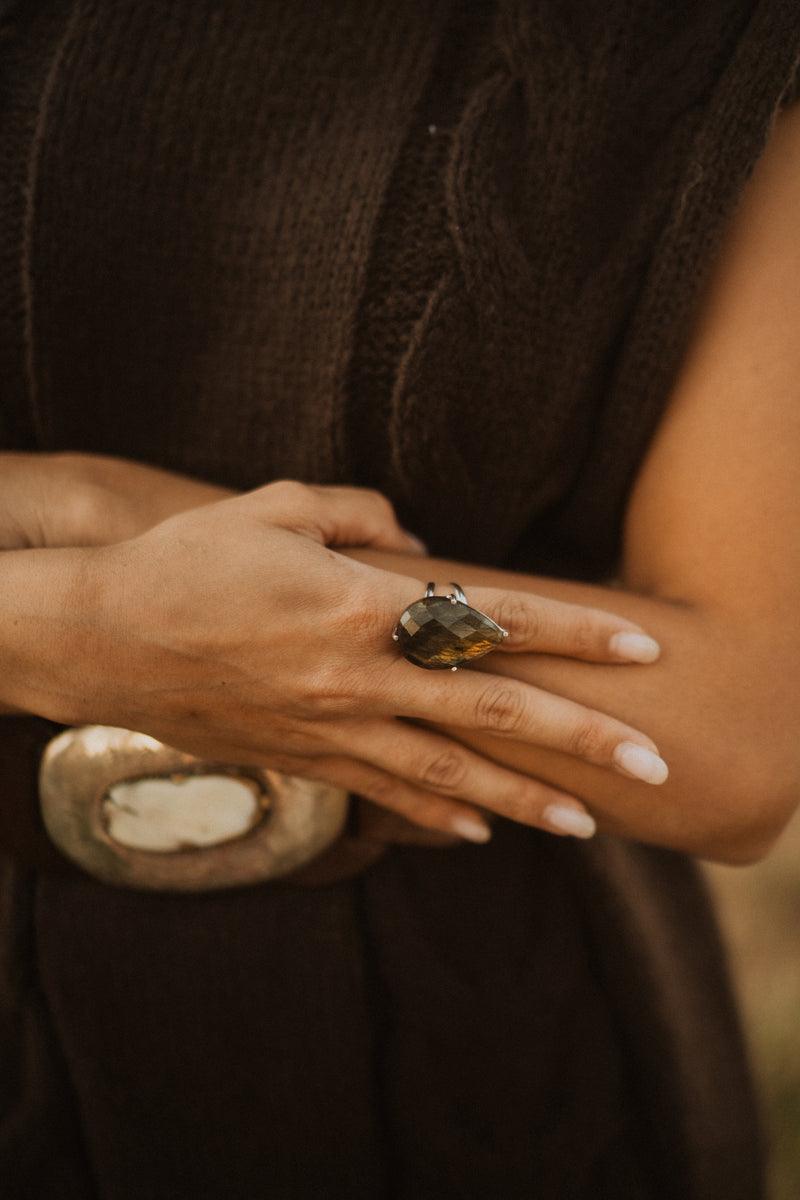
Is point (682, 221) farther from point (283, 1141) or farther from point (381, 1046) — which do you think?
point (283, 1141)

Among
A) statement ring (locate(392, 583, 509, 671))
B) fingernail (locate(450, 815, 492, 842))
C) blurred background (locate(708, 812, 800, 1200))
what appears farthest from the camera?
blurred background (locate(708, 812, 800, 1200))

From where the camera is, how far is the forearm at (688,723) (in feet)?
2.27

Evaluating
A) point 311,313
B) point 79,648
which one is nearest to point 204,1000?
point 79,648

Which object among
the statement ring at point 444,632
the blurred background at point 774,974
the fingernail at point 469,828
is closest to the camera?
the statement ring at point 444,632

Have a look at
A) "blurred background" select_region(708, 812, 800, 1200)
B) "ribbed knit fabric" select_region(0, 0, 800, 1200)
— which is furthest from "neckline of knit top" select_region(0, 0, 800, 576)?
"blurred background" select_region(708, 812, 800, 1200)

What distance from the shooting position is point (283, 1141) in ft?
2.90

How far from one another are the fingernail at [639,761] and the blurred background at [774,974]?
1.45 metres

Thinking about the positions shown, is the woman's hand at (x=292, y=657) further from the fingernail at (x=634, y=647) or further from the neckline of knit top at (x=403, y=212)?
the neckline of knit top at (x=403, y=212)

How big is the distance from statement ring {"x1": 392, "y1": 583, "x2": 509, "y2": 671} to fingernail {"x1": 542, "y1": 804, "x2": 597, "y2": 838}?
0.59 feet

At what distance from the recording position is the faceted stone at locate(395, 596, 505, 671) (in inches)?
25.3

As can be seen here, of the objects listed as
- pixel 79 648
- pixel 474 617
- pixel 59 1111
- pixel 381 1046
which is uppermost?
pixel 474 617

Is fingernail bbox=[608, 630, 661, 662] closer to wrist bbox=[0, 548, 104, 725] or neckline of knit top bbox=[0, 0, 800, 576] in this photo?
neckline of knit top bbox=[0, 0, 800, 576]

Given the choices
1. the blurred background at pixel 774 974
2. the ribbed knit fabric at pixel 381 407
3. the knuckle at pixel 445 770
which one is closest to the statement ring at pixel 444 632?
the knuckle at pixel 445 770

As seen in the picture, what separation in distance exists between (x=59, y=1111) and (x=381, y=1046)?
0.40m
